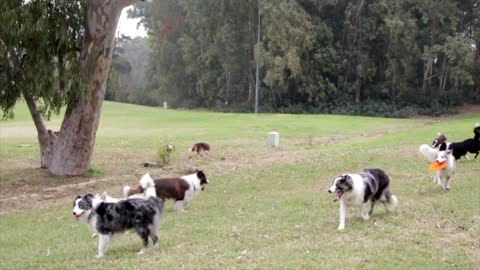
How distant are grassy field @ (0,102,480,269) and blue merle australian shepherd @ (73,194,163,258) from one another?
13.7 inches

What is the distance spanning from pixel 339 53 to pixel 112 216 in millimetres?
48108

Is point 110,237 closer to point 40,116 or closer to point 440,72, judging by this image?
point 40,116

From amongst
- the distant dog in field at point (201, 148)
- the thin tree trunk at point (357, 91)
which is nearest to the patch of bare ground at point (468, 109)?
the thin tree trunk at point (357, 91)

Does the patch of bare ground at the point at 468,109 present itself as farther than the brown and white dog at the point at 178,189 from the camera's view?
Yes

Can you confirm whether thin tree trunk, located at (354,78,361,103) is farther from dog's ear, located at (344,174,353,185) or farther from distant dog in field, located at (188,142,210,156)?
dog's ear, located at (344,174,353,185)

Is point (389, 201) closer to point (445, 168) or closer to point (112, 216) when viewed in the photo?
point (445, 168)

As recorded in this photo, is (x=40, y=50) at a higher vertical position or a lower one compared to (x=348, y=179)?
higher

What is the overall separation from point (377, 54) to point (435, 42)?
627cm

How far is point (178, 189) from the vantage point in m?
11.3

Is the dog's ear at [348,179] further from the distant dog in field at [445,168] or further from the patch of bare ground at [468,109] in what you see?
the patch of bare ground at [468,109]

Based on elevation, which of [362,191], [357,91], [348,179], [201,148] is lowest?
[201,148]

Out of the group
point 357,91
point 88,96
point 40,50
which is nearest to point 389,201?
point 88,96

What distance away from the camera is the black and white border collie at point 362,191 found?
8711 millimetres

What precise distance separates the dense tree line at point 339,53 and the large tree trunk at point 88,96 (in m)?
33.4
